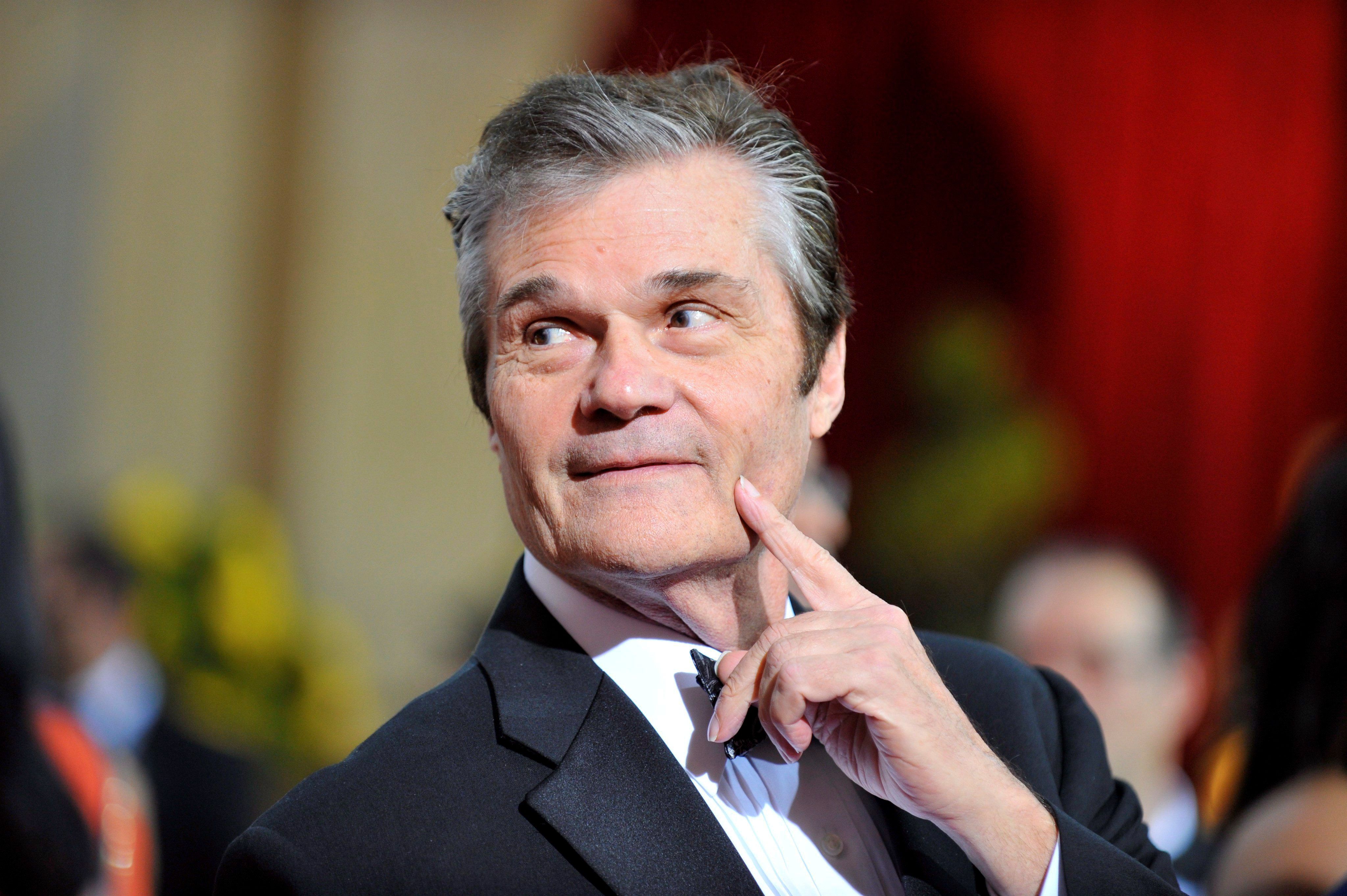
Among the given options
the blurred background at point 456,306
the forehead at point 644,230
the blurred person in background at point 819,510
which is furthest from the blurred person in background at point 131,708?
the forehead at point 644,230

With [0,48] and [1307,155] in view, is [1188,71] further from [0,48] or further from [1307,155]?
[0,48]

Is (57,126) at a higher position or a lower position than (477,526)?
higher

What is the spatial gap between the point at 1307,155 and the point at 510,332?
6094 millimetres

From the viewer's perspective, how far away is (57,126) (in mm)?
7527

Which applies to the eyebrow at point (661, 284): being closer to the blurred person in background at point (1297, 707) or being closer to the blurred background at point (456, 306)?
the blurred person in background at point (1297, 707)

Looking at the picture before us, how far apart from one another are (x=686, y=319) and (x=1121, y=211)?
5.66 meters

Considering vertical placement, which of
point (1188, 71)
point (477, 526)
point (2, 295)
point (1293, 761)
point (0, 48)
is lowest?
point (477, 526)

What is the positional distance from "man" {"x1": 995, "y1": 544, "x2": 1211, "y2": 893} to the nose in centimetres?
264

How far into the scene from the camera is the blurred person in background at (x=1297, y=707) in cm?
231

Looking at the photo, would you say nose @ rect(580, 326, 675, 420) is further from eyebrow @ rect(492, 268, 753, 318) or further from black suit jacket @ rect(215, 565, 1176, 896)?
black suit jacket @ rect(215, 565, 1176, 896)

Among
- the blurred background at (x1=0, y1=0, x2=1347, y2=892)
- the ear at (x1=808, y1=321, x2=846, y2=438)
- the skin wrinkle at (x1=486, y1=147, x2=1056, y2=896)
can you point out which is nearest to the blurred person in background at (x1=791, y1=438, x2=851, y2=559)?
the ear at (x1=808, y1=321, x2=846, y2=438)

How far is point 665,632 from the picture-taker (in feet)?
5.83

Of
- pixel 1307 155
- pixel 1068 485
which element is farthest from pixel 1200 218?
pixel 1068 485

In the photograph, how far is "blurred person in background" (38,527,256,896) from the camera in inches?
194
